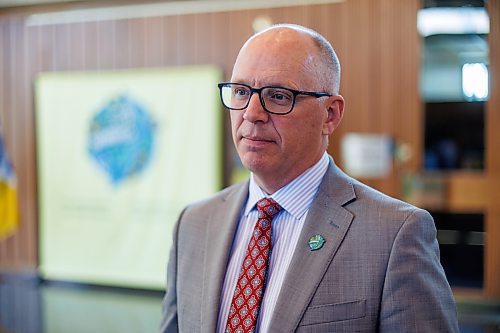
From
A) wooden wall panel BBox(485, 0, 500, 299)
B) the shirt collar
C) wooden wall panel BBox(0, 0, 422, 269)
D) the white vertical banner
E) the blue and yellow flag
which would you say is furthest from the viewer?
the blue and yellow flag

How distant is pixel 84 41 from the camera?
19.9 feet

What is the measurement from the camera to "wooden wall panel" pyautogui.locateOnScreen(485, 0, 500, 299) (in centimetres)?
495

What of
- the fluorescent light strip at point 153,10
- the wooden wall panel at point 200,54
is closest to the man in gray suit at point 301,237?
the wooden wall panel at point 200,54

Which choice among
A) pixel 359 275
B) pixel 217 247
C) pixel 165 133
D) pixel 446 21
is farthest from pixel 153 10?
pixel 359 275

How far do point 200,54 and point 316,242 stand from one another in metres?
4.44

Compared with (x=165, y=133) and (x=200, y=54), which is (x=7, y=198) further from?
(x=200, y=54)

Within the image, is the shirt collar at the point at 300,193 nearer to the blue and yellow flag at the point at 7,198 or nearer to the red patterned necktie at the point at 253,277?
the red patterned necktie at the point at 253,277

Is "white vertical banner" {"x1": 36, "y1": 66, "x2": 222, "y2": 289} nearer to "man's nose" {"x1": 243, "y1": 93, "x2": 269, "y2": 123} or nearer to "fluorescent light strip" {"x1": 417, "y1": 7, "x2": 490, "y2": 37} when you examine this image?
"fluorescent light strip" {"x1": 417, "y1": 7, "x2": 490, "y2": 37}

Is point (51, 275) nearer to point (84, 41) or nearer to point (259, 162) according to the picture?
point (84, 41)

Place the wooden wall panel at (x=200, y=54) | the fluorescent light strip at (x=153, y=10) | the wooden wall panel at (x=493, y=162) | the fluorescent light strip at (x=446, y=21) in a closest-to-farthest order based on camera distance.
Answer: the wooden wall panel at (x=493, y=162), the fluorescent light strip at (x=446, y=21), the wooden wall panel at (x=200, y=54), the fluorescent light strip at (x=153, y=10)

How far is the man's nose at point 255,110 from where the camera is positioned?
143 cm

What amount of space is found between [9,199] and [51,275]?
2.93 feet

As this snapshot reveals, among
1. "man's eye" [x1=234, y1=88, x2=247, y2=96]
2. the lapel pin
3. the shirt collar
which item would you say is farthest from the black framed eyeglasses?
the lapel pin

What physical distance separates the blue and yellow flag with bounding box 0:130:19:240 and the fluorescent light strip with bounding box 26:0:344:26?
1408mm
